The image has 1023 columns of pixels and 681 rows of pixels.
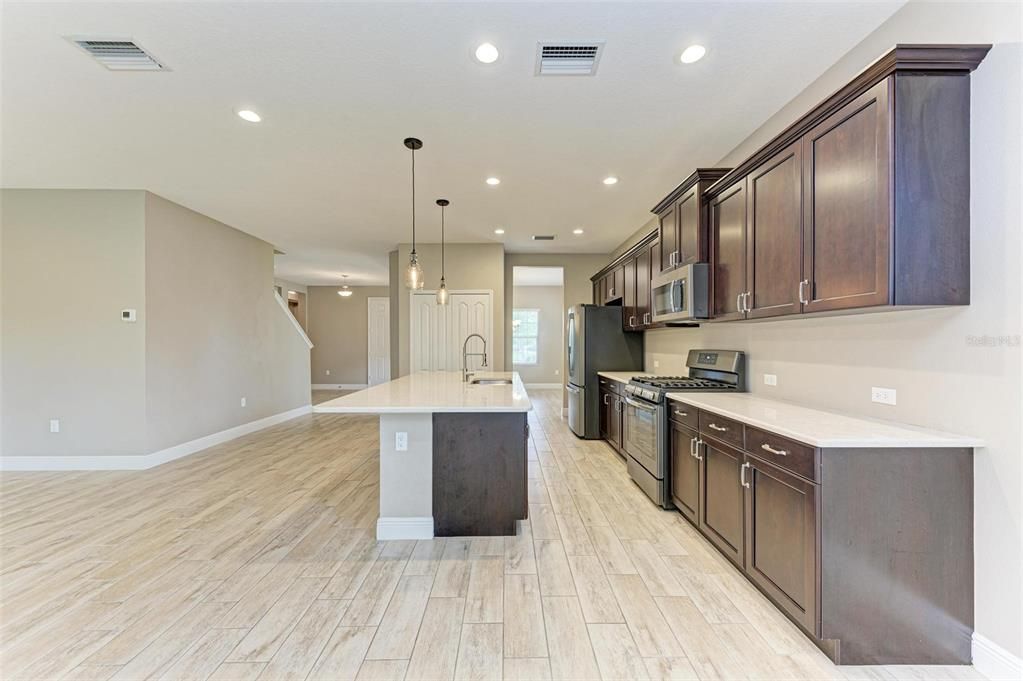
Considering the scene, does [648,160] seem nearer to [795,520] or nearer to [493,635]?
[795,520]

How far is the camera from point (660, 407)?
→ 3070 millimetres

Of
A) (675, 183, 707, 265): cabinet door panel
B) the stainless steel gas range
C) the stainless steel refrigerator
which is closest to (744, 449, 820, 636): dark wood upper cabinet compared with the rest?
the stainless steel gas range

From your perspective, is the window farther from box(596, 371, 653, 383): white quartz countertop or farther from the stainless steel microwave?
the stainless steel microwave

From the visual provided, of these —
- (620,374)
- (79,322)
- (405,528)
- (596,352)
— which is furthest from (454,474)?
(79,322)

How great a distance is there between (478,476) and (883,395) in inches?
87.2

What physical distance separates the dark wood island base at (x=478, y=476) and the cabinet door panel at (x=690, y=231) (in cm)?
185

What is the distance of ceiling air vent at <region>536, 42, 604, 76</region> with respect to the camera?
213 centimetres

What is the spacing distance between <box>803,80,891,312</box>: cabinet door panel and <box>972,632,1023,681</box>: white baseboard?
4.40 feet

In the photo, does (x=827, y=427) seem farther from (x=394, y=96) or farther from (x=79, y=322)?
(x=79, y=322)

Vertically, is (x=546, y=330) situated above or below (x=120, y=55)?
below

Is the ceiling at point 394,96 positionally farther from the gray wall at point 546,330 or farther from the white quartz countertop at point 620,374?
the gray wall at point 546,330

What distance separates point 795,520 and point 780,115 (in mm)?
2558

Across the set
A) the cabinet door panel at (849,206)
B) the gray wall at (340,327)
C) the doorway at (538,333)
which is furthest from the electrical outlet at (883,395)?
the gray wall at (340,327)

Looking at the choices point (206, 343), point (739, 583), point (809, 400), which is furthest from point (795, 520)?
point (206, 343)
